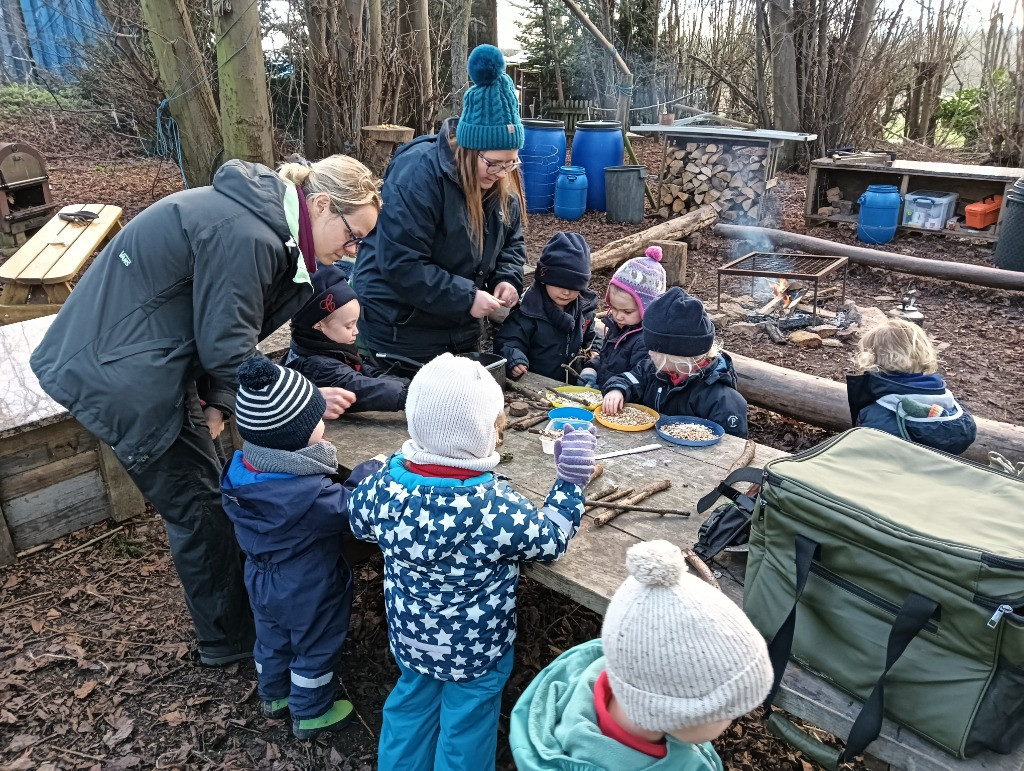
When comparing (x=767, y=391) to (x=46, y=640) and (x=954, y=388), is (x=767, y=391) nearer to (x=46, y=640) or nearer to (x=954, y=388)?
(x=954, y=388)

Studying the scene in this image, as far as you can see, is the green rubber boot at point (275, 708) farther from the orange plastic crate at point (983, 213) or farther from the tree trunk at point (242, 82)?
the orange plastic crate at point (983, 213)

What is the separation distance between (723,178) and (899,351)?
313 inches

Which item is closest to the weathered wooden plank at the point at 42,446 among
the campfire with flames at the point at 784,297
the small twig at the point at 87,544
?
the small twig at the point at 87,544

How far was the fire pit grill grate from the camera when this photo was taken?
6953 millimetres

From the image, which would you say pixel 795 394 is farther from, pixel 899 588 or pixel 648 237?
pixel 648 237

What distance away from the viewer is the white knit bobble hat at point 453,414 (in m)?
2.10

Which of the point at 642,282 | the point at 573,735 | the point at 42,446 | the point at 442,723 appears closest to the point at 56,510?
the point at 42,446

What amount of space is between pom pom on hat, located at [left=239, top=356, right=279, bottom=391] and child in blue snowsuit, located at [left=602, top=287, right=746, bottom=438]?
1.48 meters

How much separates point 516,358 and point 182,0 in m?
5.32

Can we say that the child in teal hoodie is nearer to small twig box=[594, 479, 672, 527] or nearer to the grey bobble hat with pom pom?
the grey bobble hat with pom pom

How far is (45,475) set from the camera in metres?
3.80

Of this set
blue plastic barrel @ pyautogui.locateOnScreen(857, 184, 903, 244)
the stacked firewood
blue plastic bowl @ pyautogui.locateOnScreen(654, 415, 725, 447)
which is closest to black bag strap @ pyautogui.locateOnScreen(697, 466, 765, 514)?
blue plastic bowl @ pyautogui.locateOnScreen(654, 415, 725, 447)

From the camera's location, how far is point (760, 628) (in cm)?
201

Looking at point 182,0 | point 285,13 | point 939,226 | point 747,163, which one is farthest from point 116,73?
point 939,226
